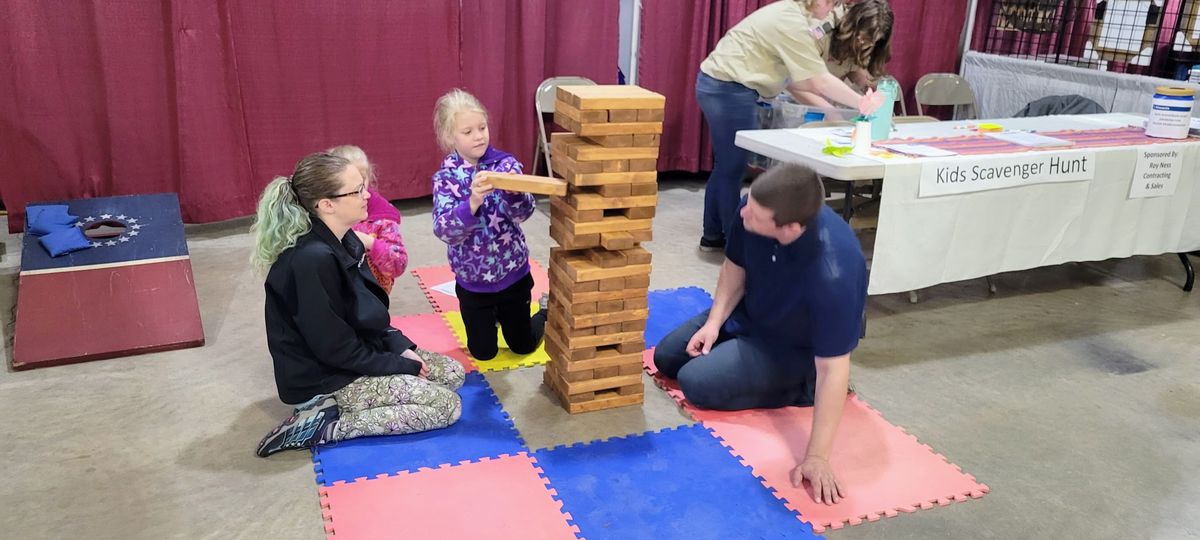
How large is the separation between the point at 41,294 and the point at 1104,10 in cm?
587

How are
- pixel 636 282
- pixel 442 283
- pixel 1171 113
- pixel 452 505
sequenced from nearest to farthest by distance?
pixel 452 505, pixel 636 282, pixel 1171 113, pixel 442 283

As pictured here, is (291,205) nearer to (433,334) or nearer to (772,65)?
(433,334)

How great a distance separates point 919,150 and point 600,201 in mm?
1438

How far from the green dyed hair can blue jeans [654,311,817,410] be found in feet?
4.04

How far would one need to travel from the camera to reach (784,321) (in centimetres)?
256

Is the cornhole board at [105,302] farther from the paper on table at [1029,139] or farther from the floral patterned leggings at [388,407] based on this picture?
the paper on table at [1029,139]

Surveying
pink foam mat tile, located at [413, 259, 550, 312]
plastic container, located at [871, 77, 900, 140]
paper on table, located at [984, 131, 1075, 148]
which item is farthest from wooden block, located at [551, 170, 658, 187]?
paper on table, located at [984, 131, 1075, 148]

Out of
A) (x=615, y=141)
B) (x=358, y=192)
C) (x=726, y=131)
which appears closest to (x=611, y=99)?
(x=615, y=141)

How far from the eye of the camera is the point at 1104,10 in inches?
211

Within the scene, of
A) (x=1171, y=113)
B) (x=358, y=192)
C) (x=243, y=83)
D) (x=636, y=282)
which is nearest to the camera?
(x=358, y=192)

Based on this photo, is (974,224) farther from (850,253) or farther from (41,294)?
(41,294)

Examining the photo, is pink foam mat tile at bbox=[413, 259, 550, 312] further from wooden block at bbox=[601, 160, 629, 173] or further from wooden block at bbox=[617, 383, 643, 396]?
wooden block at bbox=[601, 160, 629, 173]

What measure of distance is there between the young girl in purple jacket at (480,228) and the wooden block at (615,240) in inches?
13.3

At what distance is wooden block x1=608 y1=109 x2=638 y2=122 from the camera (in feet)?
7.95
